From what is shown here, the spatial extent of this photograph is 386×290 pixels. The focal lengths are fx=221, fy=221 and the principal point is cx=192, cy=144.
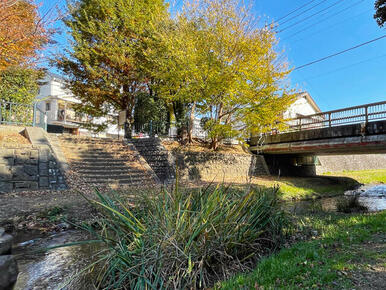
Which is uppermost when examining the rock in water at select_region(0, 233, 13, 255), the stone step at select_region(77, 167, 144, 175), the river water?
the stone step at select_region(77, 167, 144, 175)

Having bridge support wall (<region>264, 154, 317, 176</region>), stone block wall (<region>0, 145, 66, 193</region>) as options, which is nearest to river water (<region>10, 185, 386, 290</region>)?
stone block wall (<region>0, 145, 66, 193</region>)

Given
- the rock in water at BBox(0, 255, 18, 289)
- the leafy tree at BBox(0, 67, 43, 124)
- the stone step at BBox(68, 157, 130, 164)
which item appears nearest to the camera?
the rock in water at BBox(0, 255, 18, 289)

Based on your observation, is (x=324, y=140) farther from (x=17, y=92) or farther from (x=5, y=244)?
(x=17, y=92)

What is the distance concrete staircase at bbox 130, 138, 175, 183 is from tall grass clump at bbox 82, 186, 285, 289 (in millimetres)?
7747

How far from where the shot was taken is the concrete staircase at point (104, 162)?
8773 millimetres

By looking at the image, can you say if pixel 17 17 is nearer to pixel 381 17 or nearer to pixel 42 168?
pixel 42 168

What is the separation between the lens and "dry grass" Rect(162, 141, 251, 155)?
42.1 ft

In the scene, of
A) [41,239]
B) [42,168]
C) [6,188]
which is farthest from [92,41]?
[41,239]

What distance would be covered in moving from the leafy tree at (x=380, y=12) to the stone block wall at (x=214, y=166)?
7609 mm

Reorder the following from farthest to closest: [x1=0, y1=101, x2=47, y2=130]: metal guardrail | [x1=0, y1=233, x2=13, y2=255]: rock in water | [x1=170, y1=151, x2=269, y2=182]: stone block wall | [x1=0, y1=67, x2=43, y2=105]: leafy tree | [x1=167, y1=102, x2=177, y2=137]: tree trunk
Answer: [x1=167, y1=102, x2=177, y2=137]: tree trunk
[x1=170, y1=151, x2=269, y2=182]: stone block wall
[x1=0, y1=67, x2=43, y2=105]: leafy tree
[x1=0, y1=101, x2=47, y2=130]: metal guardrail
[x1=0, y1=233, x2=13, y2=255]: rock in water

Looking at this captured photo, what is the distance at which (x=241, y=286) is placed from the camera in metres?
2.31

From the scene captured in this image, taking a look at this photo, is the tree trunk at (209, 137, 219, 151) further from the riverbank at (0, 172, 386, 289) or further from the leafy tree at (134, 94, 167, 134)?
the riverbank at (0, 172, 386, 289)

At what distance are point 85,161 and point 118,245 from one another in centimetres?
798

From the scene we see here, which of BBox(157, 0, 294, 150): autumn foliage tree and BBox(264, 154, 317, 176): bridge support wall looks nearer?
BBox(157, 0, 294, 150): autumn foliage tree
